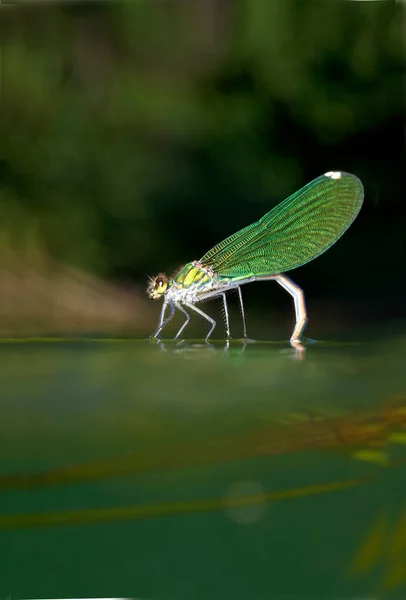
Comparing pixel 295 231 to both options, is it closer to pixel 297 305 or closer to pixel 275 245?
pixel 275 245

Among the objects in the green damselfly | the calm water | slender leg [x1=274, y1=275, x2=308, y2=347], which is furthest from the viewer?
the green damselfly

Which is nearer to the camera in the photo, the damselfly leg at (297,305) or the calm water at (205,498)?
the calm water at (205,498)

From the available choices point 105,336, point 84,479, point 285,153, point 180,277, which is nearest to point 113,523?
point 84,479

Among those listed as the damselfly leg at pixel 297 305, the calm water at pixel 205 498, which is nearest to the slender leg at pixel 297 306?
the damselfly leg at pixel 297 305

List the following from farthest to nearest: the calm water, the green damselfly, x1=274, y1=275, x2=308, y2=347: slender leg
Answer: the green damselfly, x1=274, y1=275, x2=308, y2=347: slender leg, the calm water

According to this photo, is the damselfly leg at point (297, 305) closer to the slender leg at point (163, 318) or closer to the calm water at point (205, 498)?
the slender leg at point (163, 318)

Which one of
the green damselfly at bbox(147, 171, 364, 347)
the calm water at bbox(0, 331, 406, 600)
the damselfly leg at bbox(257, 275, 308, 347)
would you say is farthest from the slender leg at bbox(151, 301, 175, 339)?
the calm water at bbox(0, 331, 406, 600)

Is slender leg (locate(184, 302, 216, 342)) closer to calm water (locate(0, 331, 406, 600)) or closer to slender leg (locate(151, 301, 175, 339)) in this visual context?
slender leg (locate(151, 301, 175, 339))

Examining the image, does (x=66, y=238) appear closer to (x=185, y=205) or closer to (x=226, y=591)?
(x=185, y=205)
